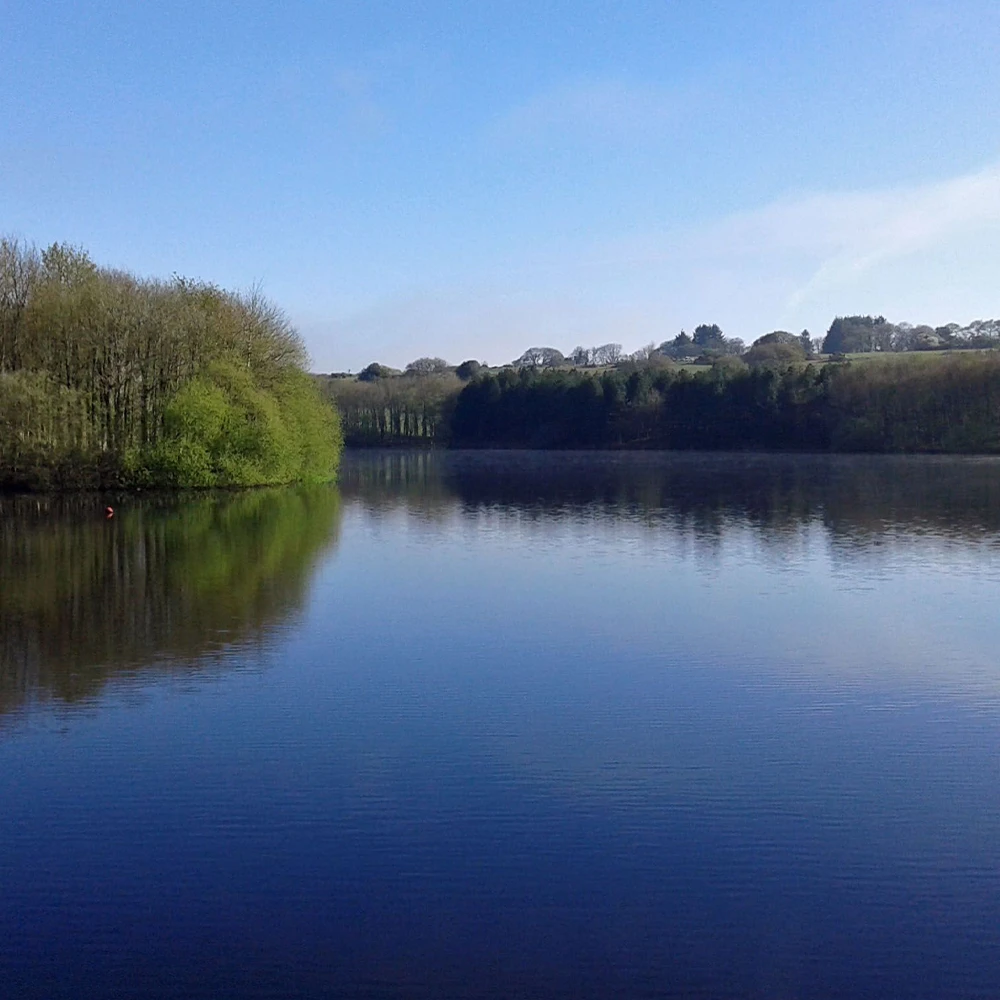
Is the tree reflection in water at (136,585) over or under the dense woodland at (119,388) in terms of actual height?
under

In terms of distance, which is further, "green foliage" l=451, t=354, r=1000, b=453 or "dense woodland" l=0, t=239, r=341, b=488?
"green foliage" l=451, t=354, r=1000, b=453

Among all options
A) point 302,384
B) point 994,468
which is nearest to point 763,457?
point 994,468

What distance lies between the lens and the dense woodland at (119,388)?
1351 inches

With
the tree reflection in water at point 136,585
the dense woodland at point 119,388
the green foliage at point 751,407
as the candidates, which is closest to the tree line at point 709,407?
the green foliage at point 751,407

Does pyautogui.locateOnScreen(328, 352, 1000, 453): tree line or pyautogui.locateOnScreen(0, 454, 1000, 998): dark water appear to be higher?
pyautogui.locateOnScreen(328, 352, 1000, 453): tree line

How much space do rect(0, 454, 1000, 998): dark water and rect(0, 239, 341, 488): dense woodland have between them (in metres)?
16.9

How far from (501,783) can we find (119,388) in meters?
31.1

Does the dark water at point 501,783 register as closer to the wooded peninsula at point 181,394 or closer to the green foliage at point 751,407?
the wooded peninsula at point 181,394

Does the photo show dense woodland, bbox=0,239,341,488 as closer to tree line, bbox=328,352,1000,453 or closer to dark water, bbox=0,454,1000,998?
dark water, bbox=0,454,1000,998

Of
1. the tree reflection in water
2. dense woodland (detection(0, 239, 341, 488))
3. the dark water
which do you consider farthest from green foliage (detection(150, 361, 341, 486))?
the dark water

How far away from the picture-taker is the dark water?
18.7 ft

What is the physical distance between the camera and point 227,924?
602 cm

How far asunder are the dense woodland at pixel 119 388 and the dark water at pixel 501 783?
55.5 ft

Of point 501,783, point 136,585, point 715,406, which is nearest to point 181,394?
point 136,585
